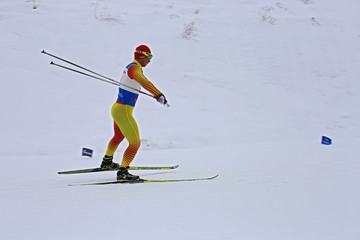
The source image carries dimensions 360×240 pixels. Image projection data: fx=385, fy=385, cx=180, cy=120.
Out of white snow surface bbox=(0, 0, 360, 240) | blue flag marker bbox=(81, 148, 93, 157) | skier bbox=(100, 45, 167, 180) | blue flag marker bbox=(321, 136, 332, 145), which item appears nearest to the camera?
white snow surface bbox=(0, 0, 360, 240)

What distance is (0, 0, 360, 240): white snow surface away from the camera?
3.39 metres

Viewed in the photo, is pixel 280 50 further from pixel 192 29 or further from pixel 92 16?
pixel 92 16

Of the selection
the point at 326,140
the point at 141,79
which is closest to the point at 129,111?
the point at 141,79

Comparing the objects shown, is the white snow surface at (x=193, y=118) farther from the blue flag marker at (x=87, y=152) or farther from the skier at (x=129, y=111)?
the skier at (x=129, y=111)

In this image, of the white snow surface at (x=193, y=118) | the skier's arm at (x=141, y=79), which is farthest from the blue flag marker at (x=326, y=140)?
the skier's arm at (x=141, y=79)

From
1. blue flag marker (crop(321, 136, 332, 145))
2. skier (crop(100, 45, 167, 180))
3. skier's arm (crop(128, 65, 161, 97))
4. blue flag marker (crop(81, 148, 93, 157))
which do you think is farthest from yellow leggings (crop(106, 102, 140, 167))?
blue flag marker (crop(321, 136, 332, 145))

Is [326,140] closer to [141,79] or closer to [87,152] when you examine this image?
[141,79]

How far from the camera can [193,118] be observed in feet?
27.2

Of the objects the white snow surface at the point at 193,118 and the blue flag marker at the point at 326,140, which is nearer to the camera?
the white snow surface at the point at 193,118

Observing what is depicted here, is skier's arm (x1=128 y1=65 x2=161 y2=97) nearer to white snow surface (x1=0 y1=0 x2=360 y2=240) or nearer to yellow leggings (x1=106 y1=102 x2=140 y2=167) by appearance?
yellow leggings (x1=106 y1=102 x2=140 y2=167)

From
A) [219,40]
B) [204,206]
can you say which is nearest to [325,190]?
[204,206]

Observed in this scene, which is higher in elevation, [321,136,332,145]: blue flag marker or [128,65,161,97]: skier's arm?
[128,65,161,97]: skier's arm

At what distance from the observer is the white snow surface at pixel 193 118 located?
11.1ft

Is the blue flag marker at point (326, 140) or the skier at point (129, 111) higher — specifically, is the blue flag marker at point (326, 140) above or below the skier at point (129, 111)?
below
